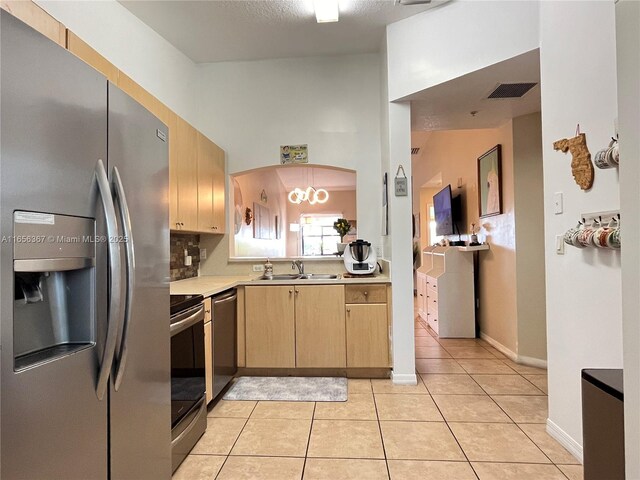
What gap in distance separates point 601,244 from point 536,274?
1.91m

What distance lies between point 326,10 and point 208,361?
2833 mm

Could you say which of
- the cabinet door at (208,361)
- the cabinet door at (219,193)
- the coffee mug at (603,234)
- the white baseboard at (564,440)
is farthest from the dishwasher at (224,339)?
the coffee mug at (603,234)

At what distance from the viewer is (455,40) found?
98.4 inches

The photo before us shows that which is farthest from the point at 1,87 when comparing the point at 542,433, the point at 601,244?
the point at 542,433

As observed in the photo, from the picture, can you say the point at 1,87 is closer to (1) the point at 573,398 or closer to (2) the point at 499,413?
(1) the point at 573,398

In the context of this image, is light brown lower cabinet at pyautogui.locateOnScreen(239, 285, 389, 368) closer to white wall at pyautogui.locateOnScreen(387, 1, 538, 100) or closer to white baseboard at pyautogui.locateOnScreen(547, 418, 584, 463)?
white baseboard at pyautogui.locateOnScreen(547, 418, 584, 463)

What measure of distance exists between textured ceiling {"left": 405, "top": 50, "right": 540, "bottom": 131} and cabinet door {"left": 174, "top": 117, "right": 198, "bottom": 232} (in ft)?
6.05

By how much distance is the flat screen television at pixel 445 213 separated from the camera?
15.8ft

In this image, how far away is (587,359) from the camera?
170 centimetres

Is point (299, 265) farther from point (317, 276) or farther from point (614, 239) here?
point (614, 239)

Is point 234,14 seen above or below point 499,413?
Result: above

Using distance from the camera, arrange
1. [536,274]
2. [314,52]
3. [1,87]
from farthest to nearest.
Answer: [314,52] → [536,274] → [1,87]

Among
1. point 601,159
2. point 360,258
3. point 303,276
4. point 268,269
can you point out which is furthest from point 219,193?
point 601,159

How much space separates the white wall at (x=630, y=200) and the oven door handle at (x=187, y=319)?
1719 millimetres
